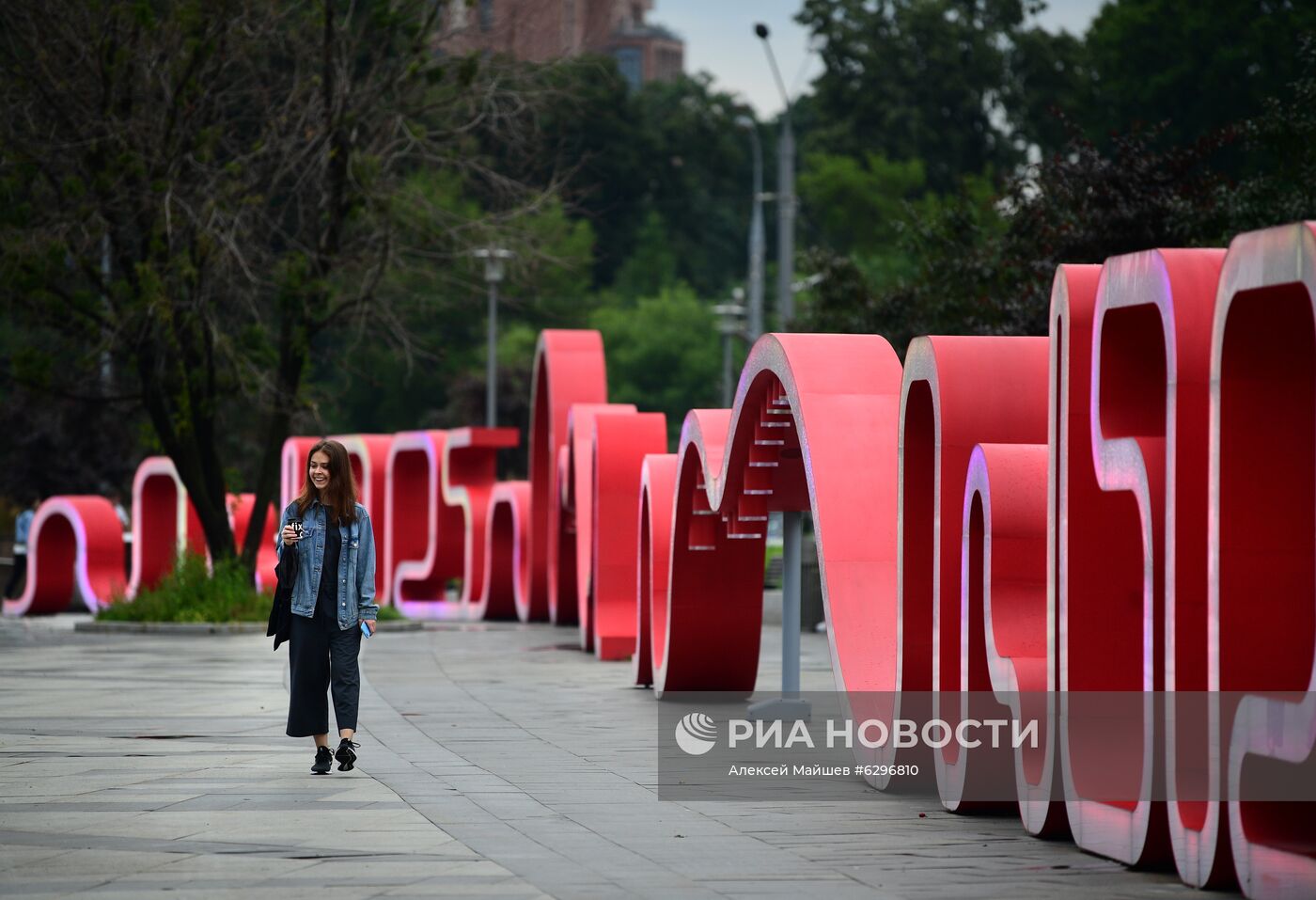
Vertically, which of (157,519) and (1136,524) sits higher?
(1136,524)

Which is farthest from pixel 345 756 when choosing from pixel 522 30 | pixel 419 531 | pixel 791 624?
pixel 419 531

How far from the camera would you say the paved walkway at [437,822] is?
7531mm

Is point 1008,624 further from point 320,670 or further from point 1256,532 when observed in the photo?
point 320,670

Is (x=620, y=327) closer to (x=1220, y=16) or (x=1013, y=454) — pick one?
(x=1220, y=16)

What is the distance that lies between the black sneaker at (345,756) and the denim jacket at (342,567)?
0.65m

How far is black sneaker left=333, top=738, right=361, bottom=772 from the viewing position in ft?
35.7

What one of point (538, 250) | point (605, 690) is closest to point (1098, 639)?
point (605, 690)

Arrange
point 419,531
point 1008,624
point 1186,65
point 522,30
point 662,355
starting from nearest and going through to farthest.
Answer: point 1008,624 < point 522,30 < point 419,531 < point 1186,65 < point 662,355

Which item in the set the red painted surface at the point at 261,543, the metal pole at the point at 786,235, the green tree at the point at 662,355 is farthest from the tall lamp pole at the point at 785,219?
the green tree at the point at 662,355

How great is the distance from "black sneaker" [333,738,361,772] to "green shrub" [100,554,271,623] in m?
14.0

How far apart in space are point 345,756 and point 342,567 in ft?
3.41

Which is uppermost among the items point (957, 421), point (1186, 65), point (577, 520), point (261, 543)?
point (1186, 65)

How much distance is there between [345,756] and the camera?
1088cm

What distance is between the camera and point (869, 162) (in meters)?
69.7
